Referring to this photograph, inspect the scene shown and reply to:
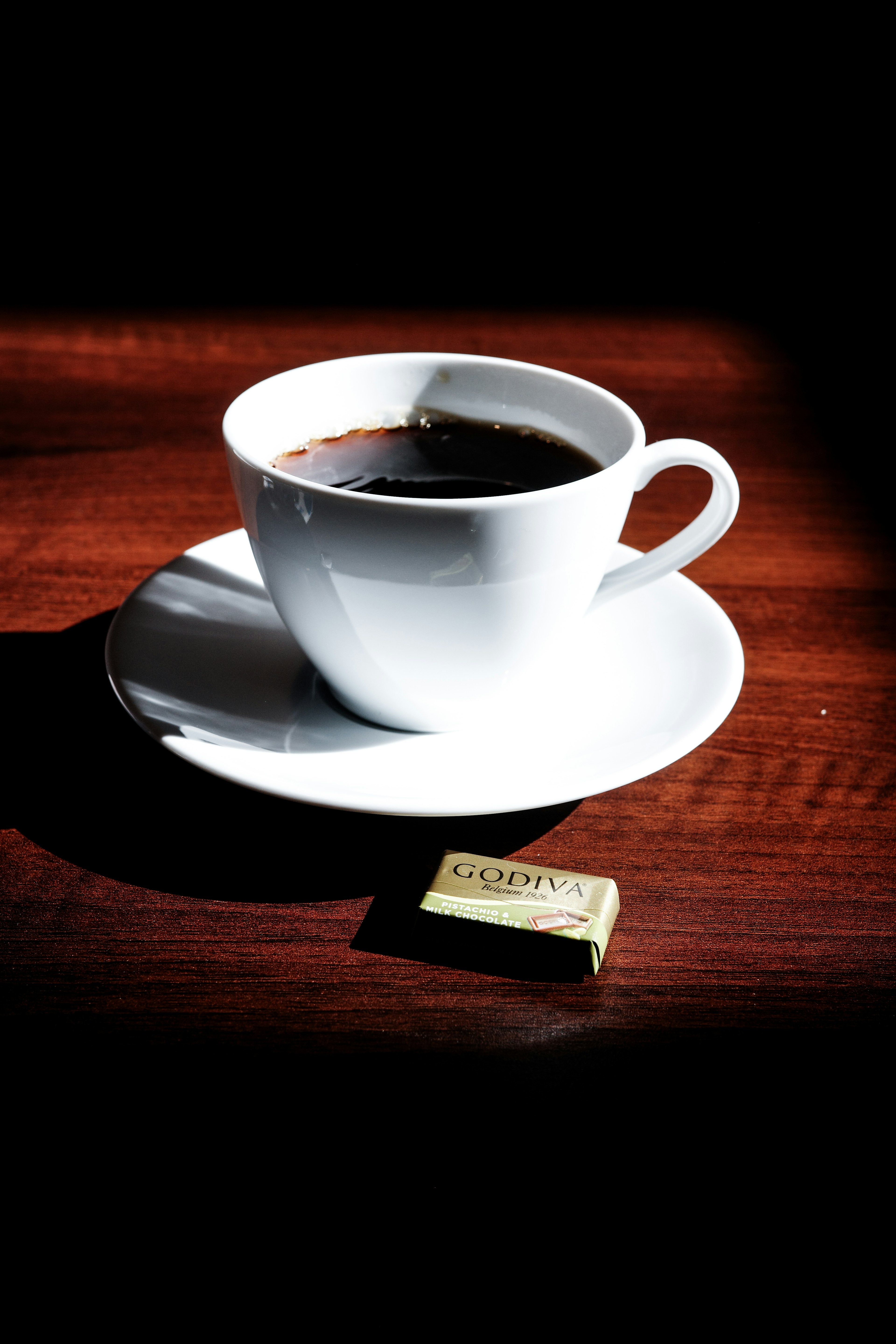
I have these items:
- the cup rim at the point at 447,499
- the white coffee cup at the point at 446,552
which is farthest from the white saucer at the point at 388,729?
the cup rim at the point at 447,499

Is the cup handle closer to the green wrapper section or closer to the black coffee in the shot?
the black coffee

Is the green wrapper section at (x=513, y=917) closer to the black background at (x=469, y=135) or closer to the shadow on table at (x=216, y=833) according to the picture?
the shadow on table at (x=216, y=833)

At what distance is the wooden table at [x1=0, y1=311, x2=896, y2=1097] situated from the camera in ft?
1.72

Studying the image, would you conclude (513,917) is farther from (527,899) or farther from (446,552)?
(446,552)

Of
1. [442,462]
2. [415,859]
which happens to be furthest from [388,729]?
[442,462]

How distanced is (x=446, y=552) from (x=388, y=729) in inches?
6.2

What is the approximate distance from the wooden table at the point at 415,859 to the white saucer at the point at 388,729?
0.13 feet

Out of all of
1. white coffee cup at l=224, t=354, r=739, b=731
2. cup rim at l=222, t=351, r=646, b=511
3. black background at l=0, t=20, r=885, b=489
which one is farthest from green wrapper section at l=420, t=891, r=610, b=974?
black background at l=0, t=20, r=885, b=489

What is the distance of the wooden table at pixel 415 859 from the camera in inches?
20.7

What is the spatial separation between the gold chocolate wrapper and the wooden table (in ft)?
0.09

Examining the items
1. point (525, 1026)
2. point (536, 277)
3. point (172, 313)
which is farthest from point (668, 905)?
point (536, 277)

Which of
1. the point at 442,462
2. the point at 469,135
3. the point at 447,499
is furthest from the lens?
the point at 469,135

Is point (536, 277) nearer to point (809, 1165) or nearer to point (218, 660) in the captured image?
point (218, 660)

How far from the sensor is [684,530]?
2.42 ft
